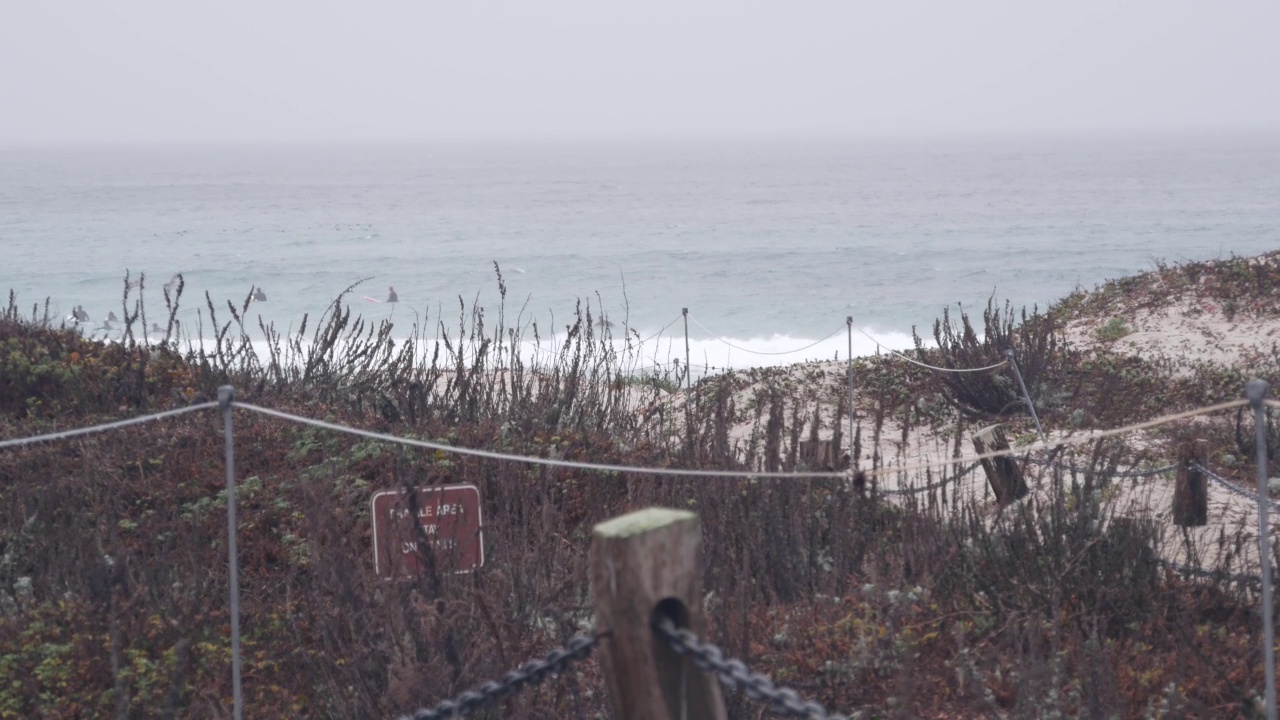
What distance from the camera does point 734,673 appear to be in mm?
1979

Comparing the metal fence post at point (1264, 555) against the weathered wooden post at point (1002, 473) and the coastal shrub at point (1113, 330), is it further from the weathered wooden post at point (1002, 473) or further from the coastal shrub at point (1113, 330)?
the coastal shrub at point (1113, 330)

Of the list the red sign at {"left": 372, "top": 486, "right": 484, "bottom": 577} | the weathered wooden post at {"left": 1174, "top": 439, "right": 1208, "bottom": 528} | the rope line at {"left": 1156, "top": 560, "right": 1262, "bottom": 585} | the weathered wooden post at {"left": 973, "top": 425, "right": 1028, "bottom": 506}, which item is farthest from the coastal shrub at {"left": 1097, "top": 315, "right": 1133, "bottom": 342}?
the red sign at {"left": 372, "top": 486, "right": 484, "bottom": 577}

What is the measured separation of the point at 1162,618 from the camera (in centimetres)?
400

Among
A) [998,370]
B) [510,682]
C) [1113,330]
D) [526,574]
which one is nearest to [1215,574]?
[526,574]

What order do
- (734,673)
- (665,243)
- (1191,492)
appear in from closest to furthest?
(734,673) < (1191,492) < (665,243)

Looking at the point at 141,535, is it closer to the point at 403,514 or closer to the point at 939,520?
the point at 403,514

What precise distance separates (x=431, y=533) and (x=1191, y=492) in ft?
12.2

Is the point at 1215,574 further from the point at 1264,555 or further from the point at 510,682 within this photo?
the point at 510,682

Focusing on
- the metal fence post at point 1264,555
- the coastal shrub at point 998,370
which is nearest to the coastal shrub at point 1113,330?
the coastal shrub at point 998,370

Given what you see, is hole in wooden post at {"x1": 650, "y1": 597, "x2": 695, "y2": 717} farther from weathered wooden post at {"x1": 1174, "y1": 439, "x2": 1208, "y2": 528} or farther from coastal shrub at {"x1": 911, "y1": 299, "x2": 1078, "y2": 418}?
coastal shrub at {"x1": 911, "y1": 299, "x2": 1078, "y2": 418}

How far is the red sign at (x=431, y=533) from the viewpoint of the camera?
13.4ft

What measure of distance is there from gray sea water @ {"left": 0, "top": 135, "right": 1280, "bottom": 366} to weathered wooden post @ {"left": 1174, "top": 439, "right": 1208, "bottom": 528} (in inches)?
185

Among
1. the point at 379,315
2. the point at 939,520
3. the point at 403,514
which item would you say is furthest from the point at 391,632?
the point at 379,315

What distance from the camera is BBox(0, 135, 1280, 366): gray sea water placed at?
32.2 m
